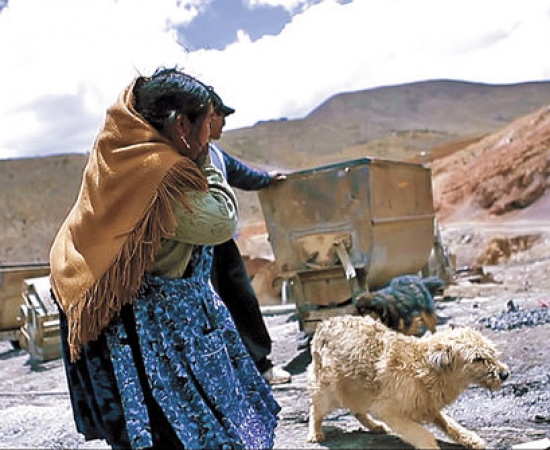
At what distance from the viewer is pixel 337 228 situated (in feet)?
15.8

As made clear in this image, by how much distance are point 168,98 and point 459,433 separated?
5.14ft

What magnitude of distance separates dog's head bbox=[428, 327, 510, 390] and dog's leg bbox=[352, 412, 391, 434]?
0.36 meters

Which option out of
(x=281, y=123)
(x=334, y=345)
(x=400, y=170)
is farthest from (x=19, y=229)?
(x=334, y=345)

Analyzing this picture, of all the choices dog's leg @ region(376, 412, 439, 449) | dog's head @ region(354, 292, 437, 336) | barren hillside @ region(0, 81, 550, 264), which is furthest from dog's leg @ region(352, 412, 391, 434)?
barren hillside @ region(0, 81, 550, 264)

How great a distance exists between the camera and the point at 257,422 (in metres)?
2.18

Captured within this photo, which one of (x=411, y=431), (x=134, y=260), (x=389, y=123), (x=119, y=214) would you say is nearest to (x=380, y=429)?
(x=411, y=431)

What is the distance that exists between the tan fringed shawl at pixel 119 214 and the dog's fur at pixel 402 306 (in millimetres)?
2645

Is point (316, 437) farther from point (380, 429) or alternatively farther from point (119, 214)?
point (119, 214)

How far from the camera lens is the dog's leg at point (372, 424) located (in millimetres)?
2643

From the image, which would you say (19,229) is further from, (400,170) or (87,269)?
(87,269)

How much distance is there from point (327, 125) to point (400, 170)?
32.9 metres

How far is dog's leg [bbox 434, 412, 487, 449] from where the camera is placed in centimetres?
247

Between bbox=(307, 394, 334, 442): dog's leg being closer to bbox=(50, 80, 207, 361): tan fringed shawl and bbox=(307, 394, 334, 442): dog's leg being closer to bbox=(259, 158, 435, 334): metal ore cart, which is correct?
bbox=(50, 80, 207, 361): tan fringed shawl

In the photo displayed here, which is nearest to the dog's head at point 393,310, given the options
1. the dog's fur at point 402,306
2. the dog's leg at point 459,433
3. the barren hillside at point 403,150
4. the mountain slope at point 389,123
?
the dog's fur at point 402,306
